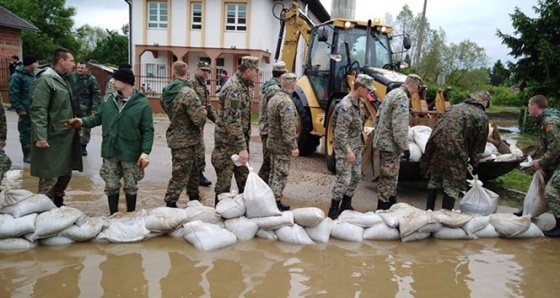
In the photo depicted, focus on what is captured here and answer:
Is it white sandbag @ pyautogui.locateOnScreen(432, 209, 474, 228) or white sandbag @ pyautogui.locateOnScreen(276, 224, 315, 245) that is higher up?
white sandbag @ pyautogui.locateOnScreen(432, 209, 474, 228)

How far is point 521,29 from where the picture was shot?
14.8 m

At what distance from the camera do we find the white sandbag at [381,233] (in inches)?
168

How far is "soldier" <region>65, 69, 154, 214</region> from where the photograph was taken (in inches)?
162

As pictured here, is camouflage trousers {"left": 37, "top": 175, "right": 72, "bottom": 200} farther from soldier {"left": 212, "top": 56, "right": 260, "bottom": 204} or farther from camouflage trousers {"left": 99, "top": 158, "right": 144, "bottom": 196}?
soldier {"left": 212, "top": 56, "right": 260, "bottom": 204}

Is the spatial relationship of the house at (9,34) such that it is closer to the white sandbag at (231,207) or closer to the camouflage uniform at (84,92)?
the camouflage uniform at (84,92)

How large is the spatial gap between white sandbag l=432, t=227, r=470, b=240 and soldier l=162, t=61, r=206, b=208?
8.31ft

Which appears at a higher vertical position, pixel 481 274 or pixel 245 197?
pixel 245 197

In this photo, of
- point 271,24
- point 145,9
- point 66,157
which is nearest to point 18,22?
point 145,9

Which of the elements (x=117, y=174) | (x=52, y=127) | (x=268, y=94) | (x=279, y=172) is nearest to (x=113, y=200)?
(x=117, y=174)

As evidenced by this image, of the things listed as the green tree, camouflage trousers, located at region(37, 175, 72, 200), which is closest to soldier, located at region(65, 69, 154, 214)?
camouflage trousers, located at region(37, 175, 72, 200)

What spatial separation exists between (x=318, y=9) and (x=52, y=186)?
952 inches

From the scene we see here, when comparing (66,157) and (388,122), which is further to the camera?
(388,122)

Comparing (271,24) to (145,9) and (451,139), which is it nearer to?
(145,9)

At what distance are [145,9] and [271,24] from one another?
6.06 meters
